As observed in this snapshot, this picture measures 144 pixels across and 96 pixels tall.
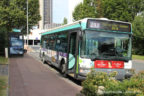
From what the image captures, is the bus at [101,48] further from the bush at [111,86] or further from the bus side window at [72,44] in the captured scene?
the bush at [111,86]

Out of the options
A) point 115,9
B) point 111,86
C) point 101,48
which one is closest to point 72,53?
point 101,48

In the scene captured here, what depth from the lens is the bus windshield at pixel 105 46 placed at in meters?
7.80

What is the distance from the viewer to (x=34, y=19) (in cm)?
3409

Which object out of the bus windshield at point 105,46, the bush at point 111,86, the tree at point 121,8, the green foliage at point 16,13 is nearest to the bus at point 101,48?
the bus windshield at point 105,46

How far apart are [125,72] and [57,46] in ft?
16.8

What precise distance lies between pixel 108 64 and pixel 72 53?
1954 mm

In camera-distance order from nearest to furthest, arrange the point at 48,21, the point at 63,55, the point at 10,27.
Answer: the point at 63,55
the point at 10,27
the point at 48,21

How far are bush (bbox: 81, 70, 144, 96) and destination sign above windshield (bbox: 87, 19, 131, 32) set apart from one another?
3.41 metres

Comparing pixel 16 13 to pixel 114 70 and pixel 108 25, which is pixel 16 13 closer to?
pixel 108 25

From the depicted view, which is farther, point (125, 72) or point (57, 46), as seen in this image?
point (57, 46)

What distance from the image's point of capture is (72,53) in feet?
29.7

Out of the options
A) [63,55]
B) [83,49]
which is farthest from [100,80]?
[63,55]

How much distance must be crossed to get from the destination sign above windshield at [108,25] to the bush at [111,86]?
11.2 ft

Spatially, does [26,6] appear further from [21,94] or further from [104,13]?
[21,94]
